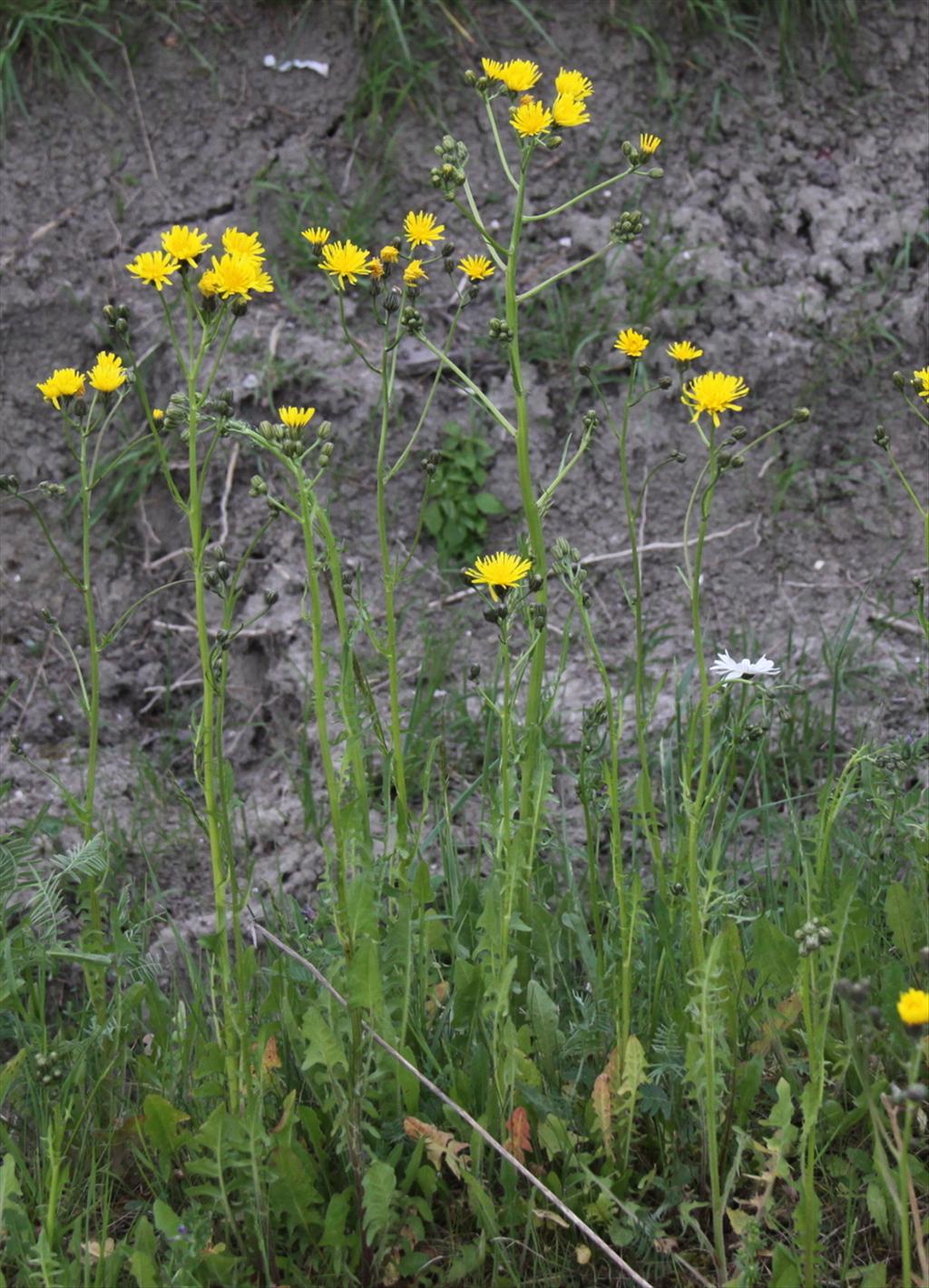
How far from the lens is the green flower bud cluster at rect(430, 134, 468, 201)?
6.43 feet

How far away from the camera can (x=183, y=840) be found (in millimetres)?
3084

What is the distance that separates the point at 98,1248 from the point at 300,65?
3.35 metres

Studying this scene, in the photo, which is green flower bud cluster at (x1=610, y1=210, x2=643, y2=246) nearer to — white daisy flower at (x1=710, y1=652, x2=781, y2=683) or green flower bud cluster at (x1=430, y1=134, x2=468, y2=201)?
green flower bud cluster at (x1=430, y1=134, x2=468, y2=201)

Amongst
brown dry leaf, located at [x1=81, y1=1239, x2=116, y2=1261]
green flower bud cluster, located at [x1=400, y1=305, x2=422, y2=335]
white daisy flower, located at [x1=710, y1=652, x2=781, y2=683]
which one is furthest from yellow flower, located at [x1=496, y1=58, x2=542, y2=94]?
brown dry leaf, located at [x1=81, y1=1239, x2=116, y2=1261]

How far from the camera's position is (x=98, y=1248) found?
76.7 inches

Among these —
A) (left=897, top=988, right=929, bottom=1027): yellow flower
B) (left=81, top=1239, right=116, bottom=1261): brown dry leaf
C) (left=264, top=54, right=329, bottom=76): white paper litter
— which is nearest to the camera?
(left=897, top=988, right=929, bottom=1027): yellow flower

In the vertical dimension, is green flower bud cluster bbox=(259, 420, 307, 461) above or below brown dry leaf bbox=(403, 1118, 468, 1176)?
above

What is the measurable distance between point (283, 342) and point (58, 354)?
2.05ft

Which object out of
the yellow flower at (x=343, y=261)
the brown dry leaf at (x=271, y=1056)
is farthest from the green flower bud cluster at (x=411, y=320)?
the brown dry leaf at (x=271, y=1056)

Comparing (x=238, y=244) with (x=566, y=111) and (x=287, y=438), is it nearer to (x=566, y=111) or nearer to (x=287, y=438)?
(x=287, y=438)

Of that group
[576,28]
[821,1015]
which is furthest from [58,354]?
[821,1015]

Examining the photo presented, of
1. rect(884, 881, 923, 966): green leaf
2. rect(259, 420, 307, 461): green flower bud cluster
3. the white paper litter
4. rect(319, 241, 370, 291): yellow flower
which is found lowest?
rect(884, 881, 923, 966): green leaf

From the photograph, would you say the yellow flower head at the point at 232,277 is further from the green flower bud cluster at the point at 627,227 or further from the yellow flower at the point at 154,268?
the green flower bud cluster at the point at 627,227

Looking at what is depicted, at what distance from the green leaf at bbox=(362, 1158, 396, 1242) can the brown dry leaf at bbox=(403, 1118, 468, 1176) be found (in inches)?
3.4
